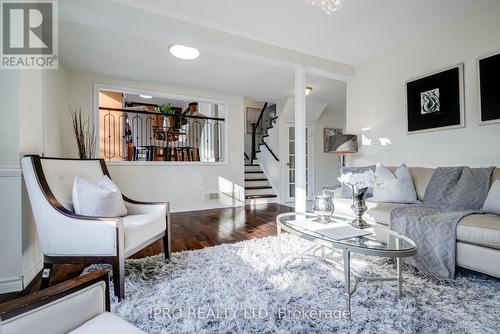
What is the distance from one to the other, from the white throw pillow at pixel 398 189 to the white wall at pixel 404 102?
1.82ft

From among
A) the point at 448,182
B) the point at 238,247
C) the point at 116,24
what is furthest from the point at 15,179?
the point at 448,182

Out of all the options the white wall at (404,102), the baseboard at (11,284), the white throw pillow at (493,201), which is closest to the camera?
the baseboard at (11,284)

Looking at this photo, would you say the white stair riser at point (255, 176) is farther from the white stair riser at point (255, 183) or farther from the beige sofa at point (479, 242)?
the beige sofa at point (479, 242)

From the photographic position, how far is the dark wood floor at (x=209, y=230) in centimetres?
203

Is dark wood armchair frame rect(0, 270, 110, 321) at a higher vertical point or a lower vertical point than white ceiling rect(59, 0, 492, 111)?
lower

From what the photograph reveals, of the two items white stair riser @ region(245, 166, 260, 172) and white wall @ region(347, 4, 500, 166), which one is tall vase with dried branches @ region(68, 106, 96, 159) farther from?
white wall @ region(347, 4, 500, 166)

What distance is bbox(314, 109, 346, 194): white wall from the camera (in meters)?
6.43

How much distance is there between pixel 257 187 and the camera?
595 centimetres

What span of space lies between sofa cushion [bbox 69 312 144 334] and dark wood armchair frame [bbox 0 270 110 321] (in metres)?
0.11

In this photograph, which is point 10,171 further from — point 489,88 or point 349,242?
point 489,88

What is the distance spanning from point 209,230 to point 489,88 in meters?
3.59

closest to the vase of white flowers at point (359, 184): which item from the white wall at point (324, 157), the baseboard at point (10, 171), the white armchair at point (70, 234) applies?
the white armchair at point (70, 234)

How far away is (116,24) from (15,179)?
1.72 m

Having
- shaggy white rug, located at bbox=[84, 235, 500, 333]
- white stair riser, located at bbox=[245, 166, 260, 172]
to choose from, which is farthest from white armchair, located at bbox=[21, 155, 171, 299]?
white stair riser, located at bbox=[245, 166, 260, 172]
